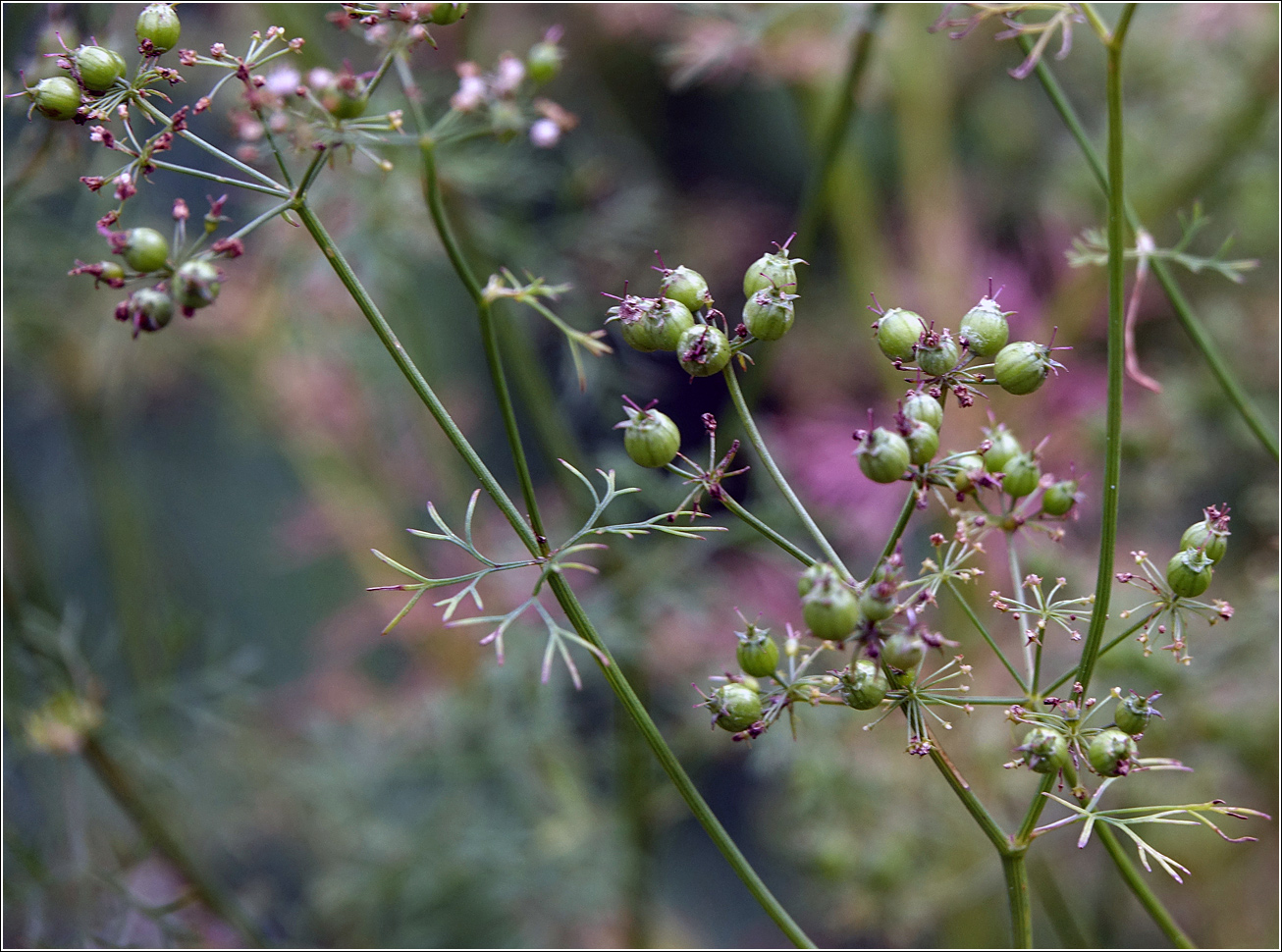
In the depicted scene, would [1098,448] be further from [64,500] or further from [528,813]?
[64,500]

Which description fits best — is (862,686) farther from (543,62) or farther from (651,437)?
(543,62)

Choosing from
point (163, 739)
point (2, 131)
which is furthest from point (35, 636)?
point (2, 131)

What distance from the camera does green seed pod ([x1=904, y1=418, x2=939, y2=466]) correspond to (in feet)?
1.28

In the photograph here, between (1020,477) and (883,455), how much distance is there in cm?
9

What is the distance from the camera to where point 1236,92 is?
1105 mm

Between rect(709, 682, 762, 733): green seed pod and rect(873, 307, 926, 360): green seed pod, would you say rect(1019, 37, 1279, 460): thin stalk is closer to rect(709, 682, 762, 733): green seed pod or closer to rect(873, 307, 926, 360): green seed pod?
rect(873, 307, 926, 360): green seed pod

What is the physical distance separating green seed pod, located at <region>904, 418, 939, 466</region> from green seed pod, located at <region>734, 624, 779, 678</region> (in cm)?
9

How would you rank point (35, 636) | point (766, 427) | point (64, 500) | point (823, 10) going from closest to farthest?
point (35, 636) < point (823, 10) < point (766, 427) < point (64, 500)

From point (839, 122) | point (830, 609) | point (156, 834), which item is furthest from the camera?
point (156, 834)

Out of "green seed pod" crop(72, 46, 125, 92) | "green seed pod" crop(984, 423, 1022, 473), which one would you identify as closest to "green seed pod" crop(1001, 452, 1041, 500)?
"green seed pod" crop(984, 423, 1022, 473)

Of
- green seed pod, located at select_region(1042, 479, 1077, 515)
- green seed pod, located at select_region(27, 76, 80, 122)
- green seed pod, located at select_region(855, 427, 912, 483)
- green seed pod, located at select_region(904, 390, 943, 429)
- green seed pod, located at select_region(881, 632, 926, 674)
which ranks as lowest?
green seed pod, located at select_region(881, 632, 926, 674)

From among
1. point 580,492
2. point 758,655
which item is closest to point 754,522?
point 758,655

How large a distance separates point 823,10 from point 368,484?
87 centimetres

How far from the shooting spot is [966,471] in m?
0.40
